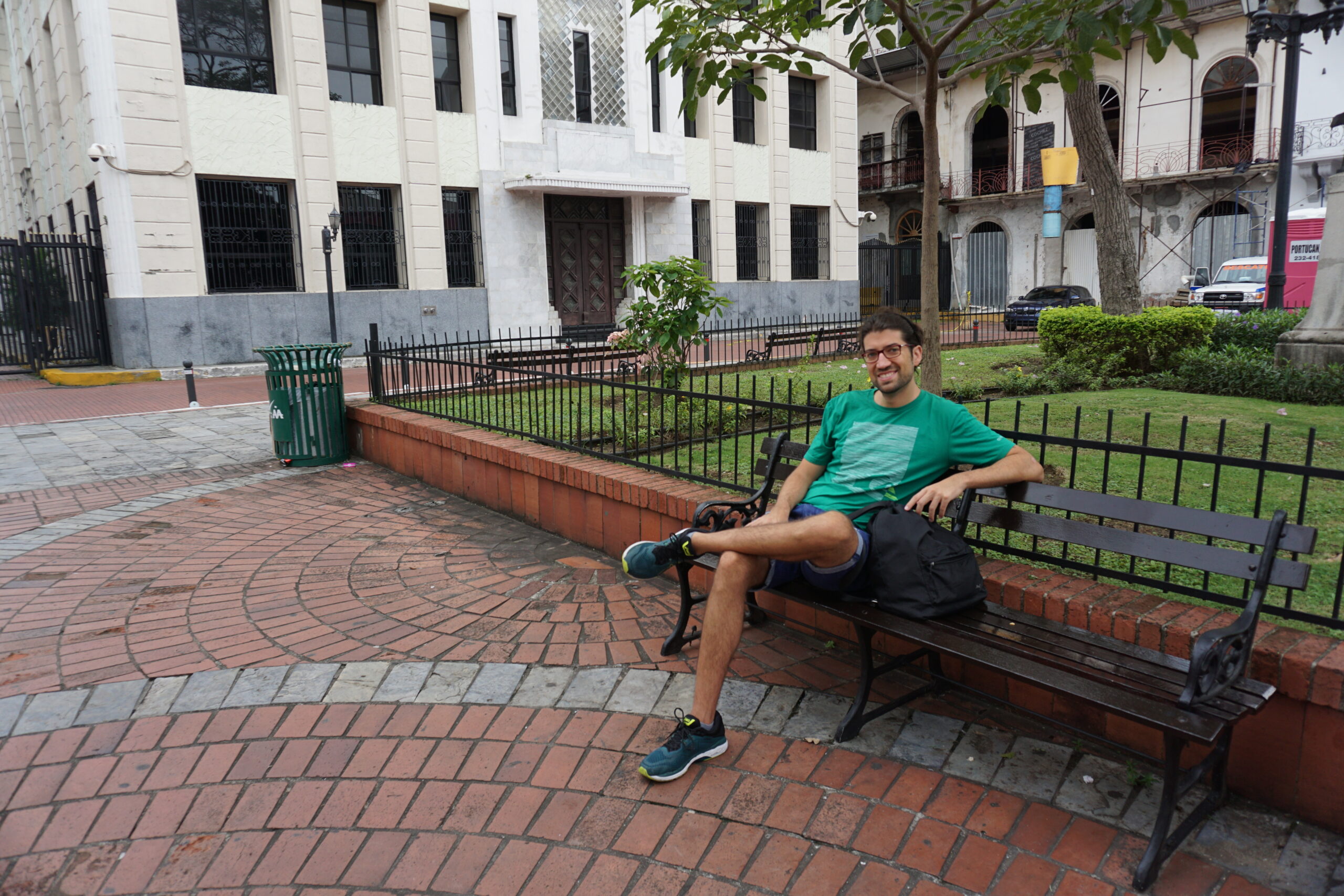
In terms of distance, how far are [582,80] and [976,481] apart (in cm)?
1975

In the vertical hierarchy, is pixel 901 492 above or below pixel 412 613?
above

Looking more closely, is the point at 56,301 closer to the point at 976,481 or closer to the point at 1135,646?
the point at 976,481

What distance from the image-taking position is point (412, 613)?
4.39m

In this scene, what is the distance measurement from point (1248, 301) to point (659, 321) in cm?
2099

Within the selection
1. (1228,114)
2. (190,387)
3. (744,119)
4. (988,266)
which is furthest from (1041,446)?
(988,266)

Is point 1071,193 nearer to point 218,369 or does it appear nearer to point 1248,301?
point 1248,301

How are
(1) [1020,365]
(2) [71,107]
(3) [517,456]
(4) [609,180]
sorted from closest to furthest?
(3) [517,456]
(1) [1020,365]
(2) [71,107]
(4) [609,180]

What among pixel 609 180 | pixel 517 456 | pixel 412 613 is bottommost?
pixel 412 613

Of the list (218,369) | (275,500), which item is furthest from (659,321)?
(218,369)

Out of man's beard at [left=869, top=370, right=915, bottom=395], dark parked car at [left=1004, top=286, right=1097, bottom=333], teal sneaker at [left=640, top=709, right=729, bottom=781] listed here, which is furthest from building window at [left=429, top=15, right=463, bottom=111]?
teal sneaker at [left=640, top=709, right=729, bottom=781]

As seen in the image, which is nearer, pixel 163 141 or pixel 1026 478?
pixel 1026 478

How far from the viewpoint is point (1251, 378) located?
8820mm

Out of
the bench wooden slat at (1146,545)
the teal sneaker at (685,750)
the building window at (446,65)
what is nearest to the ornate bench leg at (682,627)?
the teal sneaker at (685,750)

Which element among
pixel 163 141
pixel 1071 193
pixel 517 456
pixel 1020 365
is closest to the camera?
pixel 517 456
